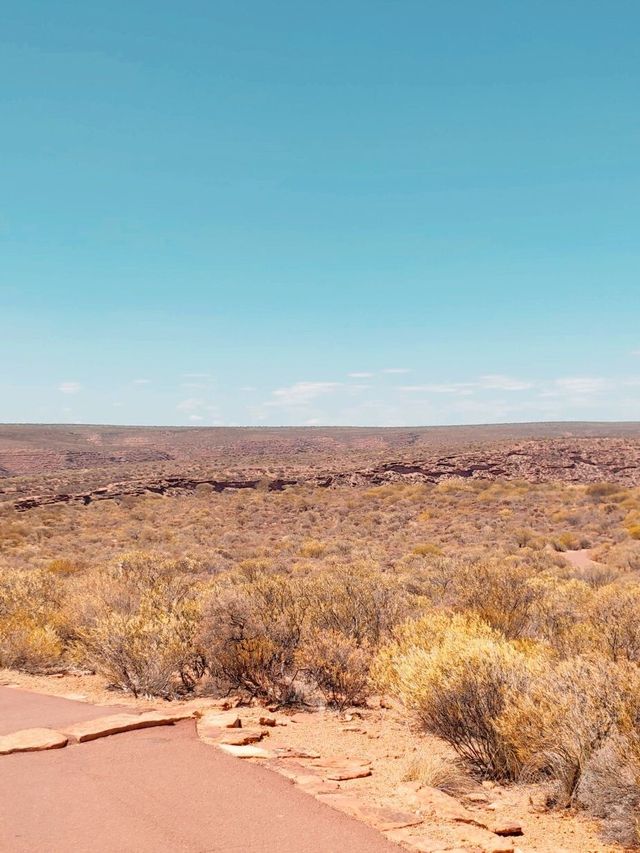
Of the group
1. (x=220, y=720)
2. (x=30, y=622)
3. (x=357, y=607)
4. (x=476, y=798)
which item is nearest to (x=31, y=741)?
(x=220, y=720)

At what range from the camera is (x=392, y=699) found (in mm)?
8211

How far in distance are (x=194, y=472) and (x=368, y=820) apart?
50622 mm

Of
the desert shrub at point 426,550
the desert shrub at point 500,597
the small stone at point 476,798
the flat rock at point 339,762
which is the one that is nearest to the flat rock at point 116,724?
the flat rock at point 339,762

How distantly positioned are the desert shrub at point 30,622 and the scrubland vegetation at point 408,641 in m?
0.03

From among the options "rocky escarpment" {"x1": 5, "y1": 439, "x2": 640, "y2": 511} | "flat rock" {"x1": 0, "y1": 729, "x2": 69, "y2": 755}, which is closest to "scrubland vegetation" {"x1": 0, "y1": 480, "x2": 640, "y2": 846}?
"flat rock" {"x1": 0, "y1": 729, "x2": 69, "y2": 755}

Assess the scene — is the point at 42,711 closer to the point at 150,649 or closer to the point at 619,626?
the point at 150,649

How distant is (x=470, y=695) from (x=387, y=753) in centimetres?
110

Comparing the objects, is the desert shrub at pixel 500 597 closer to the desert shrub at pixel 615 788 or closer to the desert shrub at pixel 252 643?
the desert shrub at pixel 252 643

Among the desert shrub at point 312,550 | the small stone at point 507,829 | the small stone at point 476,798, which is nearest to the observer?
the small stone at point 507,829

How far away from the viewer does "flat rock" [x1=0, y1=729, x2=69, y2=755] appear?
5.94 meters

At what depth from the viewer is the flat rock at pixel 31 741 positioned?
234 inches

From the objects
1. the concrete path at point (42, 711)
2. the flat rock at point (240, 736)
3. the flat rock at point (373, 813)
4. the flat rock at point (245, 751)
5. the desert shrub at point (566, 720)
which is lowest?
the concrete path at point (42, 711)

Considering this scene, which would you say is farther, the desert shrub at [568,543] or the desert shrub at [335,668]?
the desert shrub at [568,543]

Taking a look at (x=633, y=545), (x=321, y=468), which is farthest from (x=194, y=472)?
(x=633, y=545)
